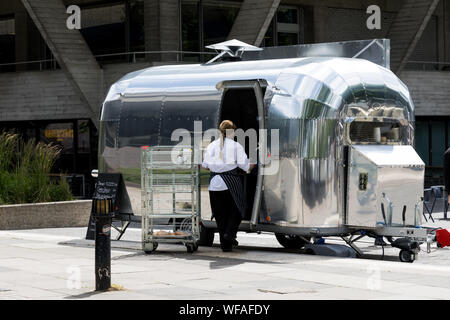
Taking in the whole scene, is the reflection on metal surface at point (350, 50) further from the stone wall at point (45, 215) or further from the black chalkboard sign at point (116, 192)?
the stone wall at point (45, 215)

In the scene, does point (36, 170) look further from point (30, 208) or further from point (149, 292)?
point (149, 292)

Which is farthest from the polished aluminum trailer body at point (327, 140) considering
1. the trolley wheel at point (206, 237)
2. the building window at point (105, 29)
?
the building window at point (105, 29)

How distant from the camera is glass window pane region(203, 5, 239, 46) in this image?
1288 inches

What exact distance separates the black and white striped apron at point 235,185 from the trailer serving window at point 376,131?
178 cm

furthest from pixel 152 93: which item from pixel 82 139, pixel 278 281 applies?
pixel 82 139

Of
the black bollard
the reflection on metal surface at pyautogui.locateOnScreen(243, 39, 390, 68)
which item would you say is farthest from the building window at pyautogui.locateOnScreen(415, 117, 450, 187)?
the black bollard

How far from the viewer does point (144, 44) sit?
3175 centimetres

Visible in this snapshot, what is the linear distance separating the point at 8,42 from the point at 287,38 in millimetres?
11213

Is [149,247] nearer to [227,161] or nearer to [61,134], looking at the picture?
[227,161]

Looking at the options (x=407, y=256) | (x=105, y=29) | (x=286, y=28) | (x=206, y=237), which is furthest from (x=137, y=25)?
(x=407, y=256)

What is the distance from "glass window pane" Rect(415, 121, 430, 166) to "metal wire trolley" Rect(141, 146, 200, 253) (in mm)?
24492

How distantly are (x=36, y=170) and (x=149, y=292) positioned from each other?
11.1 m

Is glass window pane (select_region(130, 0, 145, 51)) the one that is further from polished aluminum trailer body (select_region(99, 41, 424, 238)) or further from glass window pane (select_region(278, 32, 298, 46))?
polished aluminum trailer body (select_region(99, 41, 424, 238))

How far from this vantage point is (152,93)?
48.7 feet
